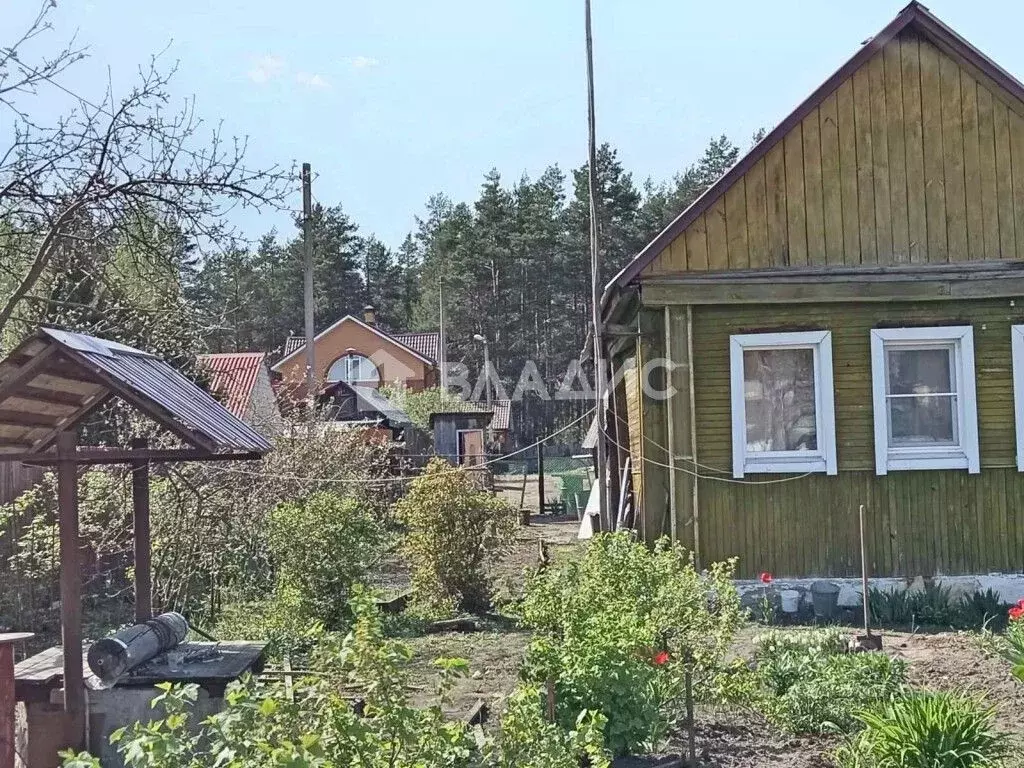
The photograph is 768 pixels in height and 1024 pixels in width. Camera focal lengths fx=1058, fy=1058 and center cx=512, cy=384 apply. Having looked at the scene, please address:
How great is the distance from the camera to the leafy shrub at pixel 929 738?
536 centimetres

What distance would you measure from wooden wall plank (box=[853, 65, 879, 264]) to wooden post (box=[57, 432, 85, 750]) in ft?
27.3

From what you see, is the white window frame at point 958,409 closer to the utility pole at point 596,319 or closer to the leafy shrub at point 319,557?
the utility pole at point 596,319

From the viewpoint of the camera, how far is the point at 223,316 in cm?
993

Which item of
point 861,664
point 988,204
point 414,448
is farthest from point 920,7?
point 414,448

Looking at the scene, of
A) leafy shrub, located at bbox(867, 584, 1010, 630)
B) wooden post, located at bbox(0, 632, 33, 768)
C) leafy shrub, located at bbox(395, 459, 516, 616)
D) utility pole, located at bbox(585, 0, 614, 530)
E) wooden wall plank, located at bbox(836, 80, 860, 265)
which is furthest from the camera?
utility pole, located at bbox(585, 0, 614, 530)

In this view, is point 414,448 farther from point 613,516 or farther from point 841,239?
point 841,239

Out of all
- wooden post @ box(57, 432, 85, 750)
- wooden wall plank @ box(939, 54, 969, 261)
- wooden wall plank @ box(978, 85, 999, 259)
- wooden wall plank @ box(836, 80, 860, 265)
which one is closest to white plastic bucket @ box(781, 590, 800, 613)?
wooden wall plank @ box(836, 80, 860, 265)

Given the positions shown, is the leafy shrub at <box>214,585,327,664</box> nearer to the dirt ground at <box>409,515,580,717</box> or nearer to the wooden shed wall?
the dirt ground at <box>409,515,580,717</box>

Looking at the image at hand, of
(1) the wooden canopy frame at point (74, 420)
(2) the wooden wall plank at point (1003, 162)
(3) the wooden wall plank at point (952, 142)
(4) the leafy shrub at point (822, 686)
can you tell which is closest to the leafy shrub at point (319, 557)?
(1) the wooden canopy frame at point (74, 420)

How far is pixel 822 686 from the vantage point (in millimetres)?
6773

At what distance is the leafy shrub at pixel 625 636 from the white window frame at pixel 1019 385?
5065 mm

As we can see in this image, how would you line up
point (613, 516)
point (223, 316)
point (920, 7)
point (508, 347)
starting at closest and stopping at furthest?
point (223, 316)
point (920, 7)
point (613, 516)
point (508, 347)

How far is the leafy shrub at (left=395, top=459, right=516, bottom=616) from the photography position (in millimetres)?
12523

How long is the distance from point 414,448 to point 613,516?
19727 millimetres
